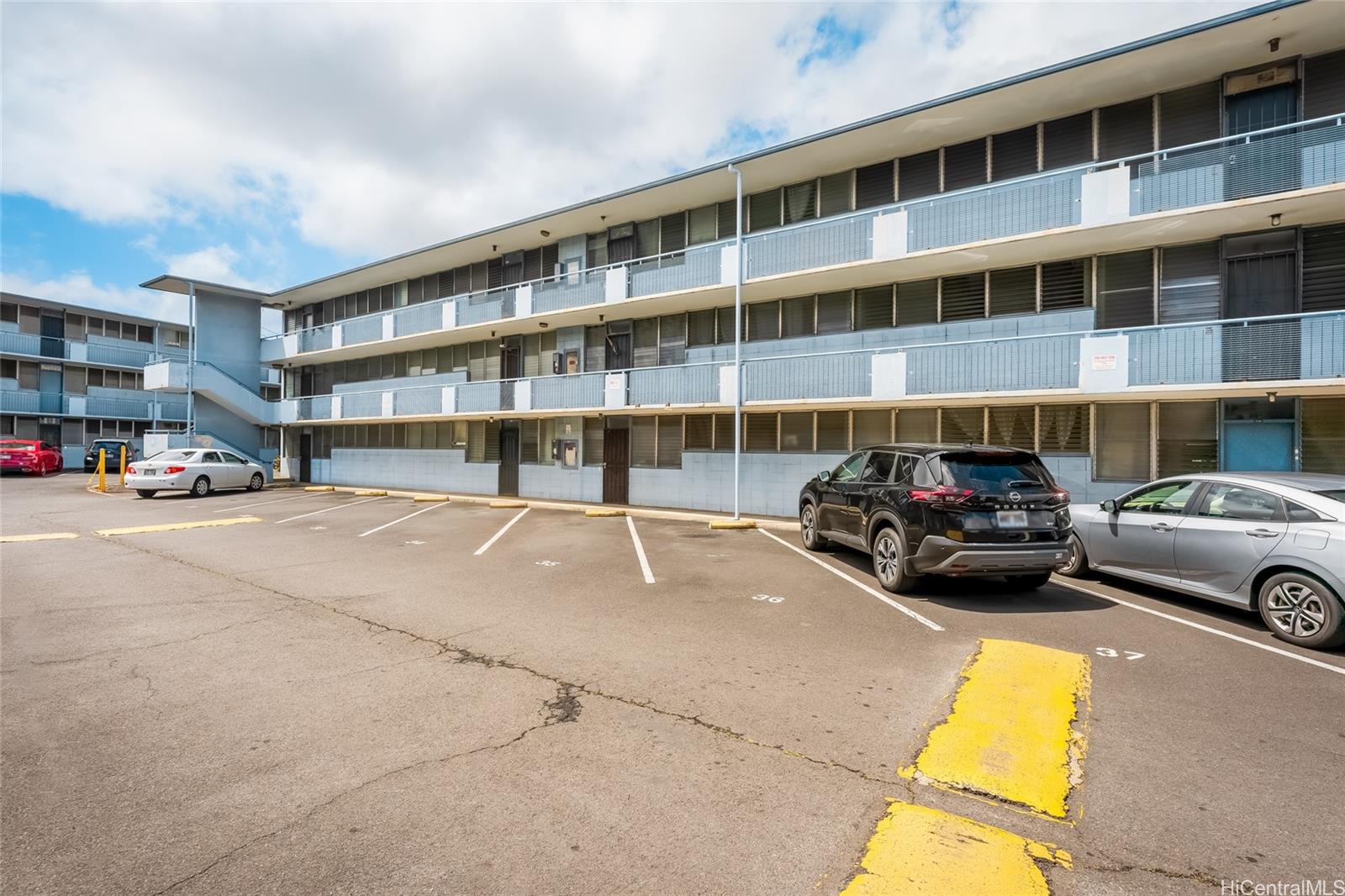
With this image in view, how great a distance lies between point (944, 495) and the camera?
6824mm

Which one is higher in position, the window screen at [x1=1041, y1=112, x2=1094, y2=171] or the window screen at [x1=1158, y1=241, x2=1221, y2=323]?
the window screen at [x1=1041, y1=112, x2=1094, y2=171]

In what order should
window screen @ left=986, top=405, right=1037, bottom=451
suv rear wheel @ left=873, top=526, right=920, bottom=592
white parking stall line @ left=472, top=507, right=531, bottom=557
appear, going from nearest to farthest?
suv rear wheel @ left=873, top=526, right=920, bottom=592
white parking stall line @ left=472, top=507, right=531, bottom=557
window screen @ left=986, top=405, right=1037, bottom=451

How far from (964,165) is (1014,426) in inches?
241

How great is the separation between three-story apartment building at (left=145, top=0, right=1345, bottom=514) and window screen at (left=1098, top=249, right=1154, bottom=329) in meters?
0.04

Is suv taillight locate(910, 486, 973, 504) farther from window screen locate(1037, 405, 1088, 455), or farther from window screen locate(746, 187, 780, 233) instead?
window screen locate(746, 187, 780, 233)

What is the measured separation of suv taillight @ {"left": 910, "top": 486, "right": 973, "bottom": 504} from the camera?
6762mm

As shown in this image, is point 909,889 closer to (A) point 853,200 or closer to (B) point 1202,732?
(B) point 1202,732

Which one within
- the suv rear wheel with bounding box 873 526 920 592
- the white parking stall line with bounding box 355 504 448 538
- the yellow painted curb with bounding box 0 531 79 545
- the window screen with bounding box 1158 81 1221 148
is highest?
the window screen with bounding box 1158 81 1221 148

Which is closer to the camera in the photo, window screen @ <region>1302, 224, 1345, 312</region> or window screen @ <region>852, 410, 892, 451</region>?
window screen @ <region>1302, 224, 1345, 312</region>

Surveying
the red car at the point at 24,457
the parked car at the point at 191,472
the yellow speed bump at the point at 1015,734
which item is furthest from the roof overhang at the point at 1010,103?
the red car at the point at 24,457

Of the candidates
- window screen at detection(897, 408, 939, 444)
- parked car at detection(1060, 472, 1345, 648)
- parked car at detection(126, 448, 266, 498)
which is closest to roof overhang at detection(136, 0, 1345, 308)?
window screen at detection(897, 408, 939, 444)

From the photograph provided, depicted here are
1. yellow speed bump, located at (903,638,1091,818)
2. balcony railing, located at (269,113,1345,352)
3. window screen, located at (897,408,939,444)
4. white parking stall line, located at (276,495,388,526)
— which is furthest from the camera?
white parking stall line, located at (276,495,388,526)

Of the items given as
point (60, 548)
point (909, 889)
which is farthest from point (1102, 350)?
point (60, 548)

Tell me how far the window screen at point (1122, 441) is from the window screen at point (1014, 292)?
2.58 m
